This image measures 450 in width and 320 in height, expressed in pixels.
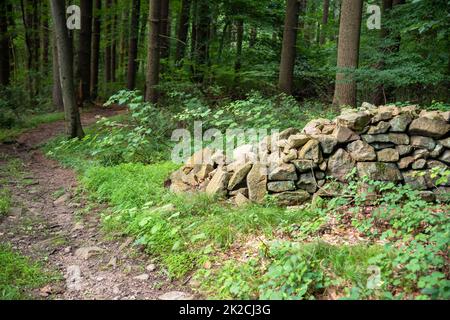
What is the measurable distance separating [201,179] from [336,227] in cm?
254

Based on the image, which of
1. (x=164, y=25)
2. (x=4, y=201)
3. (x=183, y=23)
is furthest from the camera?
(x=183, y=23)

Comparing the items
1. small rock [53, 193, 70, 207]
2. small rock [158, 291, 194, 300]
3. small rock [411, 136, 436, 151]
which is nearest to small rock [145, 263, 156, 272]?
small rock [158, 291, 194, 300]

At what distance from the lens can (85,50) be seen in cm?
1581

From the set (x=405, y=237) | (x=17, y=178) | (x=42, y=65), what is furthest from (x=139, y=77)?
(x=405, y=237)

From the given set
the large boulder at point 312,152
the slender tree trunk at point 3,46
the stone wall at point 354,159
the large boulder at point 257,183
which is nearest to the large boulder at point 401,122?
the stone wall at point 354,159

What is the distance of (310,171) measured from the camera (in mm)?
5582

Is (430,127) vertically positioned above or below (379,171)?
above

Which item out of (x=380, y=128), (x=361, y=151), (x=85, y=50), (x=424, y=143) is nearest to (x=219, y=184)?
(x=361, y=151)

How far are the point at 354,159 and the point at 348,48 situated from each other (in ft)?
13.4

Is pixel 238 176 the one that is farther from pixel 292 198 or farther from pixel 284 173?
pixel 292 198

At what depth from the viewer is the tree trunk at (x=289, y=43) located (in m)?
11.7

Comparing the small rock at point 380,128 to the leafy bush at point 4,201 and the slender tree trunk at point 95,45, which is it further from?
the slender tree trunk at point 95,45

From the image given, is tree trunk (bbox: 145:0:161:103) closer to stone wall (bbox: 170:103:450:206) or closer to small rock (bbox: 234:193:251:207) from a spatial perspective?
stone wall (bbox: 170:103:450:206)

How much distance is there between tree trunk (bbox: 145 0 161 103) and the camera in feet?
31.4
